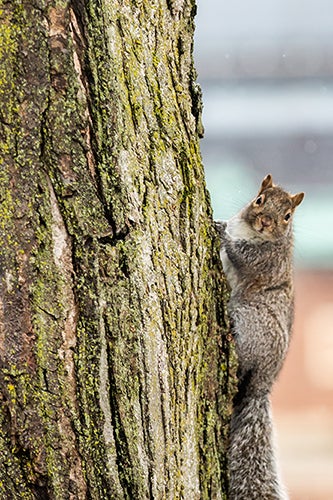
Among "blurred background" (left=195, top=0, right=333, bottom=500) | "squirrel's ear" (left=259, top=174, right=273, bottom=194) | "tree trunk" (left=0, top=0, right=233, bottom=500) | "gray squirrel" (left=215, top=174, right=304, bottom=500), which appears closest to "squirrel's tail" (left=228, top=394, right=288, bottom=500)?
"gray squirrel" (left=215, top=174, right=304, bottom=500)

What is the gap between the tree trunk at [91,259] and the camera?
1.06m

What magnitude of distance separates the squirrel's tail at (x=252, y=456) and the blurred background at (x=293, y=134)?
134 centimetres

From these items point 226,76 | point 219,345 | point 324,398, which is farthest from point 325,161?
point 219,345

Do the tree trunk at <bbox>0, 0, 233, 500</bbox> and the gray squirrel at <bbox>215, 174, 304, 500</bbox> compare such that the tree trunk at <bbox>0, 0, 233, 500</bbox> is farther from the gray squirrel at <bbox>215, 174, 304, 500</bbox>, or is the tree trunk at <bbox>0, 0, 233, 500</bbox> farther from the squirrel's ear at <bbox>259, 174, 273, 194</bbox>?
the squirrel's ear at <bbox>259, 174, 273, 194</bbox>

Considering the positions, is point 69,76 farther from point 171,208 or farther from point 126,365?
point 126,365

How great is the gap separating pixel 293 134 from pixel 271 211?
1.31 meters

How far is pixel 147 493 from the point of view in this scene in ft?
3.71

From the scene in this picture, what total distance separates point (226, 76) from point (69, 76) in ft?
7.06

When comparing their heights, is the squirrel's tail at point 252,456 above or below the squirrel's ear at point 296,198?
below

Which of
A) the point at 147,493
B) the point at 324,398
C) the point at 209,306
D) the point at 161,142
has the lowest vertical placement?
the point at 147,493

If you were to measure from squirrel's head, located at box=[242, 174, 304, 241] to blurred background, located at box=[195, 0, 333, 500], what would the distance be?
1.04m

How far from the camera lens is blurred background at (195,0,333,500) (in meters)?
3.01

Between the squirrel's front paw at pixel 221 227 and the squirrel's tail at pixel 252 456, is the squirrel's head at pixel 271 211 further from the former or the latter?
the squirrel's tail at pixel 252 456

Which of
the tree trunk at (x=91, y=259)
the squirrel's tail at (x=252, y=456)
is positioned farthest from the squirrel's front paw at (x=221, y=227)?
the tree trunk at (x=91, y=259)
